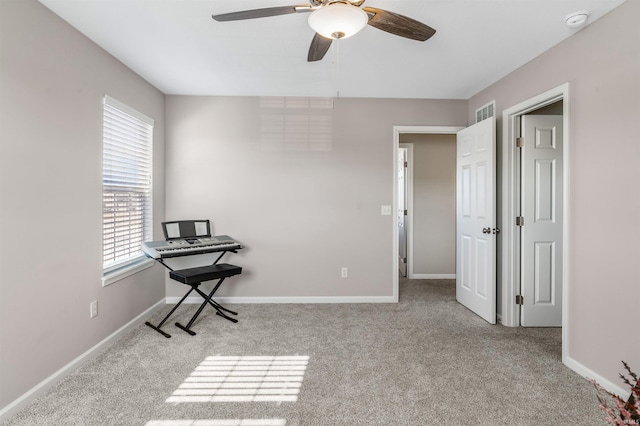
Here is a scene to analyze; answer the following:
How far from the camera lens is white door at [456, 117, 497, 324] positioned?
3.18 metres

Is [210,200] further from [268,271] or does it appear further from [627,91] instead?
[627,91]

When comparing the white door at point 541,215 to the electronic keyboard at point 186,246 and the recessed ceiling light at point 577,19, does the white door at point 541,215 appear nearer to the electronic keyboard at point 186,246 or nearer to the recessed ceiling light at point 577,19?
the recessed ceiling light at point 577,19

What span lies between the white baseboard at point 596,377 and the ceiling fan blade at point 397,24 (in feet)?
8.21

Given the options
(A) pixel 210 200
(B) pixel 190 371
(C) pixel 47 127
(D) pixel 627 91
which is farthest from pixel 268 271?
(D) pixel 627 91

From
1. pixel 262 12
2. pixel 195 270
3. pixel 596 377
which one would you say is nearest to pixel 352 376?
pixel 596 377

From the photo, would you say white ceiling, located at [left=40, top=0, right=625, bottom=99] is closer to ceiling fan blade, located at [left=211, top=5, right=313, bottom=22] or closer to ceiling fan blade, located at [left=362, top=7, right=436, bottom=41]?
ceiling fan blade, located at [left=362, top=7, right=436, bottom=41]

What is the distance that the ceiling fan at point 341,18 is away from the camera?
1474 mm

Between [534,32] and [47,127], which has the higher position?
[534,32]

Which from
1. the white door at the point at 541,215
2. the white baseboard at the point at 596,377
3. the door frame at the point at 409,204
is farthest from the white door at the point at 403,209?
the white baseboard at the point at 596,377

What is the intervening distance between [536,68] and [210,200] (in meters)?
3.51

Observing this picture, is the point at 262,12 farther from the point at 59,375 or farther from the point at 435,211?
the point at 435,211

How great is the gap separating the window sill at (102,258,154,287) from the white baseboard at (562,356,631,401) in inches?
146

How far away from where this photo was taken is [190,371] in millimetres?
2291

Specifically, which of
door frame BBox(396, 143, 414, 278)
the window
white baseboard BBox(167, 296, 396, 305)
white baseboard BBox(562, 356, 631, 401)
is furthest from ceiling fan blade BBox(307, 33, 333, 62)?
door frame BBox(396, 143, 414, 278)
